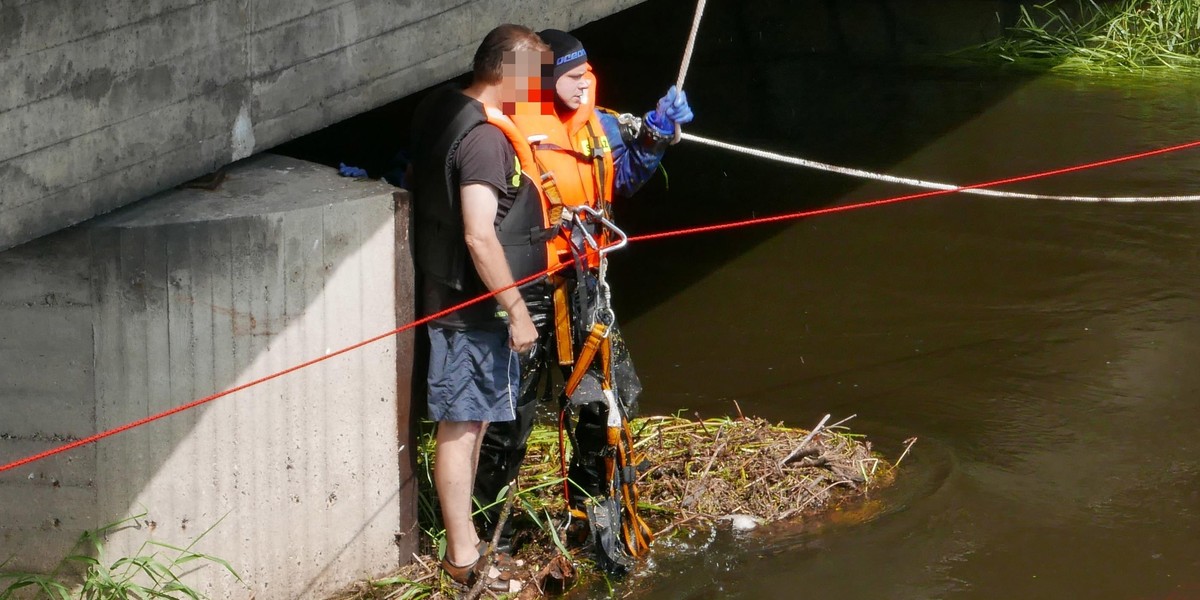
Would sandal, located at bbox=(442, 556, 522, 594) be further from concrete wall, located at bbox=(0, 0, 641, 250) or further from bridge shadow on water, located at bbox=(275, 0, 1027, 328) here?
bridge shadow on water, located at bbox=(275, 0, 1027, 328)

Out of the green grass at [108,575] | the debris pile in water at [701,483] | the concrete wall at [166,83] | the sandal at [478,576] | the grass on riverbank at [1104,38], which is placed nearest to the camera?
the concrete wall at [166,83]

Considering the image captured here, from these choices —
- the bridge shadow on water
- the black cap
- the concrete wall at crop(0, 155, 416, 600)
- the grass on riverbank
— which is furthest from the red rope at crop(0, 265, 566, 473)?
the grass on riverbank

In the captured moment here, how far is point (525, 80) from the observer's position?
12.5 ft

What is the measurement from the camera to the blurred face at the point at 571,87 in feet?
13.1

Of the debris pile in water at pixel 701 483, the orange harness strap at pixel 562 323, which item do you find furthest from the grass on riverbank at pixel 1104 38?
the orange harness strap at pixel 562 323

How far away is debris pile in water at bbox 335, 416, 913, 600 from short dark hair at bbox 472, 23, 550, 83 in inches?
60.1

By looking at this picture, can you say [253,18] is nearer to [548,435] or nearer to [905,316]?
[548,435]

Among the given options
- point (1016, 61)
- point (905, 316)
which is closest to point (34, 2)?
point (905, 316)

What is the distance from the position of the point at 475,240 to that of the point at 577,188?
52cm

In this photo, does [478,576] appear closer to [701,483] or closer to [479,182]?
[701,483]

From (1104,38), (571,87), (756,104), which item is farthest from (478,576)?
(1104,38)

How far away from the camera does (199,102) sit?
402 centimetres

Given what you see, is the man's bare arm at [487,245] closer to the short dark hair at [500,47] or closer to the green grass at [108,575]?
the short dark hair at [500,47]

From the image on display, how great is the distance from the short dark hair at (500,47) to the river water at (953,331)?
5.67 feet
